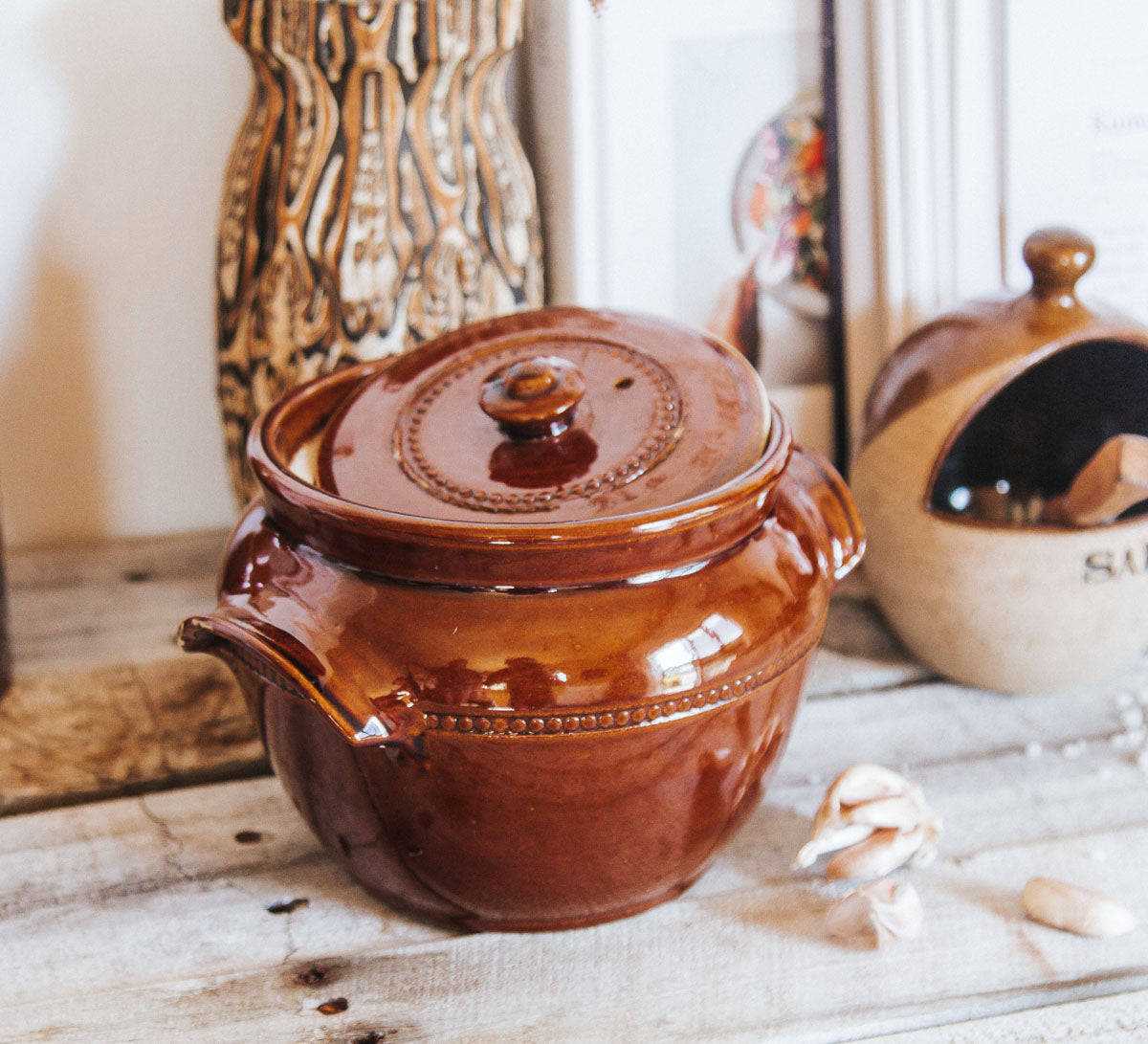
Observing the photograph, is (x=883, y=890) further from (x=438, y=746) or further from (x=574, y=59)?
(x=574, y=59)

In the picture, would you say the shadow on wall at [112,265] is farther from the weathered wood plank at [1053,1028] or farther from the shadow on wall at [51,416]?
the weathered wood plank at [1053,1028]

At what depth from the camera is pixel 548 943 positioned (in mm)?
679

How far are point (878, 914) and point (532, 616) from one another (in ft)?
0.88

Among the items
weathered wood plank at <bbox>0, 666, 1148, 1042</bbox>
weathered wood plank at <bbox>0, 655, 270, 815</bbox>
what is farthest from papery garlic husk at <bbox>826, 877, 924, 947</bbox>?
weathered wood plank at <bbox>0, 655, 270, 815</bbox>

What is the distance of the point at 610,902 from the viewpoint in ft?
2.18

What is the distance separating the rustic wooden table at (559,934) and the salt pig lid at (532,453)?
230 mm

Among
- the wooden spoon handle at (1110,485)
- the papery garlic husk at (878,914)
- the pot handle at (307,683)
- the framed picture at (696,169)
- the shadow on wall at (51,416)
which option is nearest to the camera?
the pot handle at (307,683)

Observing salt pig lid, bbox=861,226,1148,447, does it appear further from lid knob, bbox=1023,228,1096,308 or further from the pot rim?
the pot rim

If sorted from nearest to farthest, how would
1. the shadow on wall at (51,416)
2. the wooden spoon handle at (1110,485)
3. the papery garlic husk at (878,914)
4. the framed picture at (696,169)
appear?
the papery garlic husk at (878,914) → the wooden spoon handle at (1110,485) → the framed picture at (696,169) → the shadow on wall at (51,416)

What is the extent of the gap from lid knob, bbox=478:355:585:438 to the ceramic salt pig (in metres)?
0.34

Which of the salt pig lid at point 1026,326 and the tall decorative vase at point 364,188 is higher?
the tall decorative vase at point 364,188

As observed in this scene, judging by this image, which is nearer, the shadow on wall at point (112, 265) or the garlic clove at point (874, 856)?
the garlic clove at point (874, 856)

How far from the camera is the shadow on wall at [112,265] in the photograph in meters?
1.04

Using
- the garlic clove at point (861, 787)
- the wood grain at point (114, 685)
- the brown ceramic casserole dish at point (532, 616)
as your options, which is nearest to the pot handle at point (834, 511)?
the brown ceramic casserole dish at point (532, 616)
